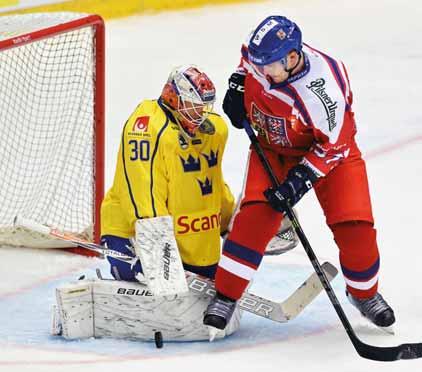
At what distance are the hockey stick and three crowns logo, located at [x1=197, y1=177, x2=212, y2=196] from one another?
182 millimetres

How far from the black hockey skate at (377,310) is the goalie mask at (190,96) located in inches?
30.1

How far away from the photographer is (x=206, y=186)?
4695mm

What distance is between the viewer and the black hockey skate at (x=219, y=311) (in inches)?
179

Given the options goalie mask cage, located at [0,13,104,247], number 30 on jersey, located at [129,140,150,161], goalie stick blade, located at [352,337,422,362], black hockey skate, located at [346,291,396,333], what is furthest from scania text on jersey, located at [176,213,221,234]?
goalie mask cage, located at [0,13,104,247]

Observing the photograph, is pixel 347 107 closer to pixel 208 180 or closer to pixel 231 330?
pixel 208 180

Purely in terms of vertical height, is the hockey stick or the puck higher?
the hockey stick

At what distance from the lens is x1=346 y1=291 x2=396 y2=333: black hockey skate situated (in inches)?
182

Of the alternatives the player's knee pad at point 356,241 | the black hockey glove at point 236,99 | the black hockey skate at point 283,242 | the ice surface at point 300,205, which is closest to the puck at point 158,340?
the ice surface at point 300,205

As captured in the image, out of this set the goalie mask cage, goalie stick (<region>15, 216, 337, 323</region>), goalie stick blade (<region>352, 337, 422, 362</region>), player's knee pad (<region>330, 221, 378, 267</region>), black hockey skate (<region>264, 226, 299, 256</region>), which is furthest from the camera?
the goalie mask cage

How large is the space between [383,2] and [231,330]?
380 centimetres

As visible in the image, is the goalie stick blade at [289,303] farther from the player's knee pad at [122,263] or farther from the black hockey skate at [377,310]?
the player's knee pad at [122,263]

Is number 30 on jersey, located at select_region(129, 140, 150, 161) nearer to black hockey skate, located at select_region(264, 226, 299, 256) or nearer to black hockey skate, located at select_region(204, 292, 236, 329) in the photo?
black hockey skate, located at select_region(204, 292, 236, 329)

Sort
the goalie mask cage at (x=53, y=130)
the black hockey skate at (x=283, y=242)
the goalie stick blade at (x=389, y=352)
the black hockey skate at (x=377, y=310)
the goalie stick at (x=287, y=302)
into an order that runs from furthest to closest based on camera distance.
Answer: the goalie mask cage at (x=53, y=130)
the black hockey skate at (x=283, y=242)
the goalie stick at (x=287, y=302)
the black hockey skate at (x=377, y=310)
the goalie stick blade at (x=389, y=352)

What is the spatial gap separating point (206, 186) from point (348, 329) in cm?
64
